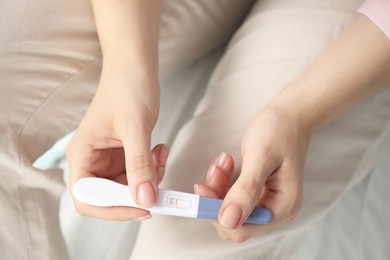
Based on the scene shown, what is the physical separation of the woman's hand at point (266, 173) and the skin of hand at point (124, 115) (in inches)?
2.7

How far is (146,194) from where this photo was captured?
1.62 feet

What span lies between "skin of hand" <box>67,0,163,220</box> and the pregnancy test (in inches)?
0.5

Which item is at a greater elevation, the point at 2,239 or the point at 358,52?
the point at 358,52

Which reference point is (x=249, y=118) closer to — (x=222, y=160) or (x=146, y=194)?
(x=222, y=160)

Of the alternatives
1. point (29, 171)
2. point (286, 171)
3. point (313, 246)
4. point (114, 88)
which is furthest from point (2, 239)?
point (313, 246)

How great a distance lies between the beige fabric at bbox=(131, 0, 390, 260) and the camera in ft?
1.94

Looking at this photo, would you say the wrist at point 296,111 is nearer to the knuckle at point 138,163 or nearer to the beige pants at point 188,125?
the beige pants at point 188,125

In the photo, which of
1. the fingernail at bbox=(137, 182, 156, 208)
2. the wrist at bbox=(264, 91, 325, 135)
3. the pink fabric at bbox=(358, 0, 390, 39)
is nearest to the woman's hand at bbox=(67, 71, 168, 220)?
the fingernail at bbox=(137, 182, 156, 208)

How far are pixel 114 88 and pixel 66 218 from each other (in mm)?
317

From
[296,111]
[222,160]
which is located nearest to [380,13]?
[296,111]

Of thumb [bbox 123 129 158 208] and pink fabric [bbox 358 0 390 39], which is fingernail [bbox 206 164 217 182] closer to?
thumb [bbox 123 129 158 208]

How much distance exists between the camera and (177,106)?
0.88 m

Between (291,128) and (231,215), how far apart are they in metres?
0.14

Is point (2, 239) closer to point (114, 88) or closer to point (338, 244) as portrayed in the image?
point (114, 88)
